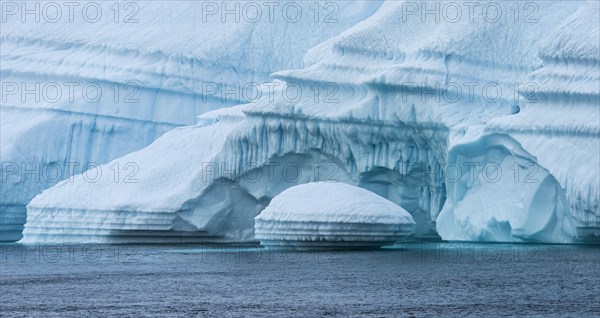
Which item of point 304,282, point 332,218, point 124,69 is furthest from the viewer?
point 124,69

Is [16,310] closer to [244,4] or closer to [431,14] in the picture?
[431,14]

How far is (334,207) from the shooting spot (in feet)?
74.3

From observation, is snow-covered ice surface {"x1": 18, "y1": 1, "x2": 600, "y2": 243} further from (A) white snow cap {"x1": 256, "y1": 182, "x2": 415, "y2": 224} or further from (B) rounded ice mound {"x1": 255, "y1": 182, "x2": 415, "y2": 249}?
(A) white snow cap {"x1": 256, "y1": 182, "x2": 415, "y2": 224}

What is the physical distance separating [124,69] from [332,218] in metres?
11.7

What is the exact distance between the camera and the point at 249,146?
2691cm

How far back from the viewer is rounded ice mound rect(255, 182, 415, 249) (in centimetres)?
2264

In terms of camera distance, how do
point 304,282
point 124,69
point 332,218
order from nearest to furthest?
→ point 304,282 < point 332,218 < point 124,69

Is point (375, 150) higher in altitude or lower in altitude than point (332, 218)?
higher

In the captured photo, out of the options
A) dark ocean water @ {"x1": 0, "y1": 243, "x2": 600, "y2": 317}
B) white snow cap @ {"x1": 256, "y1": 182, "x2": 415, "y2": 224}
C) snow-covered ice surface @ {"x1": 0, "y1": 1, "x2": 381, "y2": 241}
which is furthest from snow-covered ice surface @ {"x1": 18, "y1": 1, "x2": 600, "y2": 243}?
snow-covered ice surface @ {"x1": 0, "y1": 1, "x2": 381, "y2": 241}

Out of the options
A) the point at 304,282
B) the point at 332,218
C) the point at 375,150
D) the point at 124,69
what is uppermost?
the point at 124,69

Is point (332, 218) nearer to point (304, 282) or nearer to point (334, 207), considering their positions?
point (334, 207)

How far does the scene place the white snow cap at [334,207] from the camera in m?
22.6

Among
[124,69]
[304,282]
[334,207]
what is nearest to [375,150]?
[334,207]

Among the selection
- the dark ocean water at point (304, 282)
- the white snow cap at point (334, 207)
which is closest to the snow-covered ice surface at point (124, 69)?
the dark ocean water at point (304, 282)
